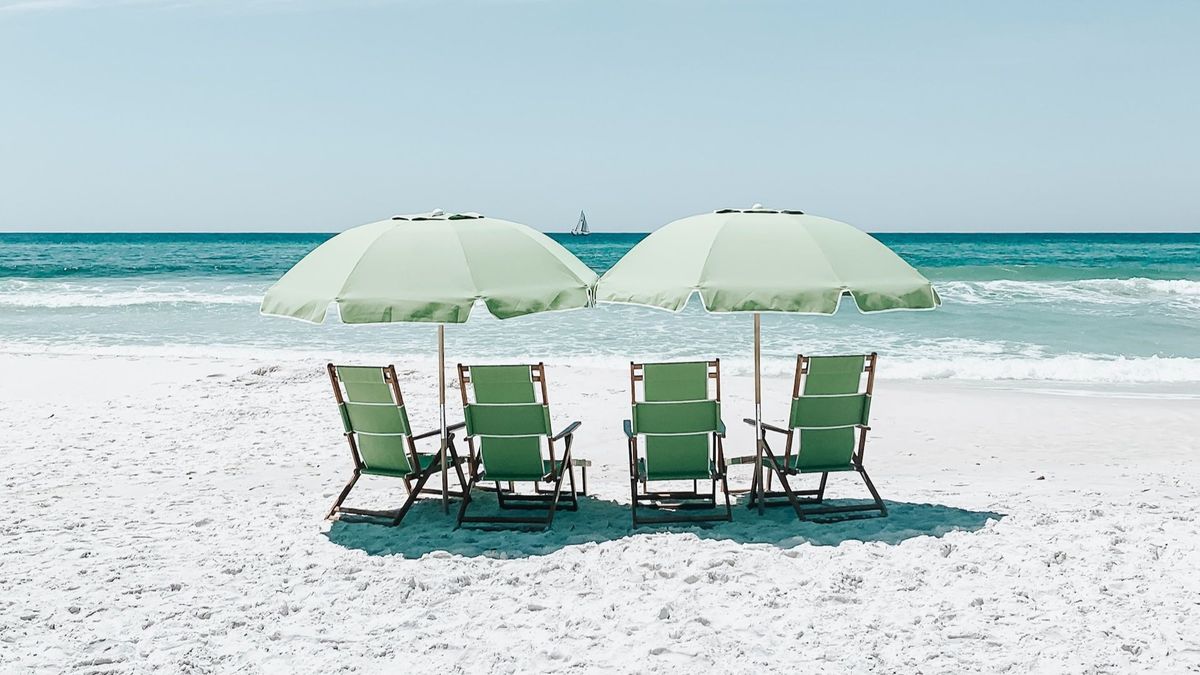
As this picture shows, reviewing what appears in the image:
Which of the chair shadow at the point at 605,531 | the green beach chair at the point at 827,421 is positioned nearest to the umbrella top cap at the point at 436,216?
the chair shadow at the point at 605,531

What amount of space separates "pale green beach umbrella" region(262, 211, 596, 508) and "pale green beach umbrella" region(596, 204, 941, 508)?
14.6 inches

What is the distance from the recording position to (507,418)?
550 centimetres

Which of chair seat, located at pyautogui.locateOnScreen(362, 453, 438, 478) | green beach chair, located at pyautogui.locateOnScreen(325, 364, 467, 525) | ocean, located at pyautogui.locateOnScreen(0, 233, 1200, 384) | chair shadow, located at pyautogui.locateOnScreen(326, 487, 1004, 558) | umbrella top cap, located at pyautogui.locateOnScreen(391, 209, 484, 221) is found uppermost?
umbrella top cap, located at pyautogui.locateOnScreen(391, 209, 484, 221)

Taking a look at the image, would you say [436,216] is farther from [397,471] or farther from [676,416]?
[676,416]

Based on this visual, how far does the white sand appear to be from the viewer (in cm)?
380

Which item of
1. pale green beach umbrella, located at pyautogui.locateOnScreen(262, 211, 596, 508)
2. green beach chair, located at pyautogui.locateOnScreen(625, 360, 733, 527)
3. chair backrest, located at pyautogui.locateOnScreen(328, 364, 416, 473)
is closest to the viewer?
pale green beach umbrella, located at pyautogui.locateOnScreen(262, 211, 596, 508)

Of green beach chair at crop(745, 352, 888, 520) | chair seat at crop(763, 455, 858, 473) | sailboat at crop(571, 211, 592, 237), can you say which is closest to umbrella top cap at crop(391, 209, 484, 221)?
green beach chair at crop(745, 352, 888, 520)

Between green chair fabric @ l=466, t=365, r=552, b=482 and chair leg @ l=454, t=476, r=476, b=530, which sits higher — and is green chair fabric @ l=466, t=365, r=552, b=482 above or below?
above

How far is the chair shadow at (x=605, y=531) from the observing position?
205 inches

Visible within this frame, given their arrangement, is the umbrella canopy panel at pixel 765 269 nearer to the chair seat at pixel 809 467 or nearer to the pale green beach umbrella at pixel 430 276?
the pale green beach umbrella at pixel 430 276

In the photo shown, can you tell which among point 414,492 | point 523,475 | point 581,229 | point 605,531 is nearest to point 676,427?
point 605,531

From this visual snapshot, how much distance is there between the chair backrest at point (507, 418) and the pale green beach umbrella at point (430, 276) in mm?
536

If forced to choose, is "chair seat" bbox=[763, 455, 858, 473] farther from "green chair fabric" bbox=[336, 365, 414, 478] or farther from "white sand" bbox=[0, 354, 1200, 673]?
"green chair fabric" bbox=[336, 365, 414, 478]

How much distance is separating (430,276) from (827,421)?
8.17 feet
